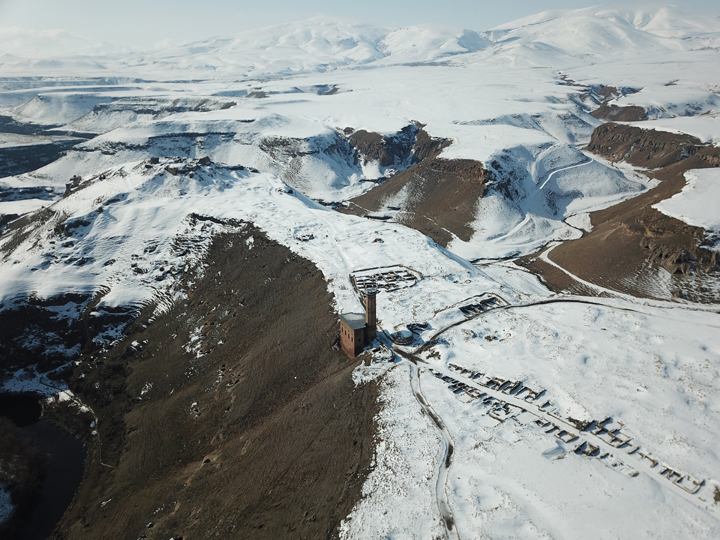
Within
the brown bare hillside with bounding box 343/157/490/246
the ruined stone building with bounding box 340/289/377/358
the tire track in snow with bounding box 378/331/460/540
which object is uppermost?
the ruined stone building with bounding box 340/289/377/358

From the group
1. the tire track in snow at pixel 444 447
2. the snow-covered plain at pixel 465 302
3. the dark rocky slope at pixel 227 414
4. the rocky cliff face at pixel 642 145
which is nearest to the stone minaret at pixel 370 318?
the tire track in snow at pixel 444 447

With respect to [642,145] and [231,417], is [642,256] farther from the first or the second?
[642,145]

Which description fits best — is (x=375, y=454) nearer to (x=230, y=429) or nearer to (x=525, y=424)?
(x=525, y=424)

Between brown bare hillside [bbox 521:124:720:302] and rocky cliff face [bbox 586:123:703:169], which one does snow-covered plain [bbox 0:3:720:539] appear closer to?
brown bare hillside [bbox 521:124:720:302]

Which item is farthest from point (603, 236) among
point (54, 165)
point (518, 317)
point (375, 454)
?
point (54, 165)

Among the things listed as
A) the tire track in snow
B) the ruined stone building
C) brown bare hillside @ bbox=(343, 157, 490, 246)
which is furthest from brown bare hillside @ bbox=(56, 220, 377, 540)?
brown bare hillside @ bbox=(343, 157, 490, 246)

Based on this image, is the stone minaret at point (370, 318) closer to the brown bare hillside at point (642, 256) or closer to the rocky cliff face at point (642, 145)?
the brown bare hillside at point (642, 256)

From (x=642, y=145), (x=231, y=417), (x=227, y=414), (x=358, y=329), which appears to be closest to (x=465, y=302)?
(x=358, y=329)
